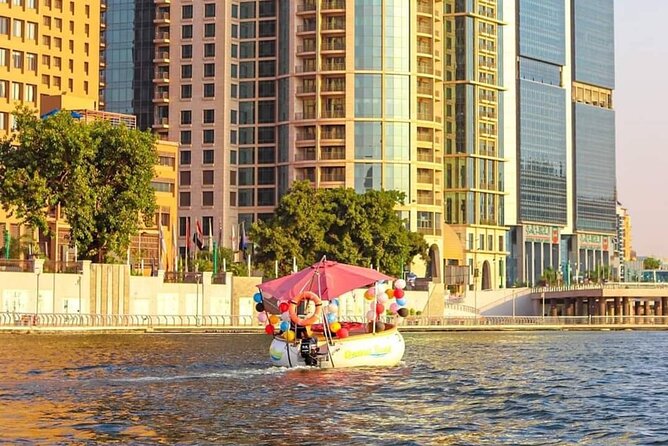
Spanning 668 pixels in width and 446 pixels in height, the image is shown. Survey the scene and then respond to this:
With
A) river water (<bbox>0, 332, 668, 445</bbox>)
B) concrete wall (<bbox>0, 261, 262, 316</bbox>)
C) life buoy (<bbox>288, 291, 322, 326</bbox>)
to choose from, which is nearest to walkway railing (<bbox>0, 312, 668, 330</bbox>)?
concrete wall (<bbox>0, 261, 262, 316</bbox>)

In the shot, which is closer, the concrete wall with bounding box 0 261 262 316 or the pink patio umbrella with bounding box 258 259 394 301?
the pink patio umbrella with bounding box 258 259 394 301

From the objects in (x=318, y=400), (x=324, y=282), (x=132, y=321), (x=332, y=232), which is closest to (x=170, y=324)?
(x=132, y=321)

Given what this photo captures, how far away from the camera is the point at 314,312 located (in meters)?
70.4

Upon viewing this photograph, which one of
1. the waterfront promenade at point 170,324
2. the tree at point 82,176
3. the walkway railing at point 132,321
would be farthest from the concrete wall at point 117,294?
the tree at point 82,176

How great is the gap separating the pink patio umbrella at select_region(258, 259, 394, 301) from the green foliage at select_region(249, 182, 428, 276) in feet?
321

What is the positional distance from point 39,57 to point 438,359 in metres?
111

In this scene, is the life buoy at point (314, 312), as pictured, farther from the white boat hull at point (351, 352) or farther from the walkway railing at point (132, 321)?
the walkway railing at point (132, 321)

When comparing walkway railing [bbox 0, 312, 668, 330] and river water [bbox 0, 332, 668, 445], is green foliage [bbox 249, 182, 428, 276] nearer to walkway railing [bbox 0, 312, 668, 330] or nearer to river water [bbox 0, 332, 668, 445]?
walkway railing [bbox 0, 312, 668, 330]

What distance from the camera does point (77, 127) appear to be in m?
137

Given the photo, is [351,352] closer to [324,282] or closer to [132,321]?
[324,282]

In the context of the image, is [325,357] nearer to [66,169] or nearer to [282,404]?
[282,404]

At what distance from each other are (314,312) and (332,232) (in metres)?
110

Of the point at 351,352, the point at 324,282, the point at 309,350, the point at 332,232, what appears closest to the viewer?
the point at 309,350

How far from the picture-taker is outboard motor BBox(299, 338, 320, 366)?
235ft
